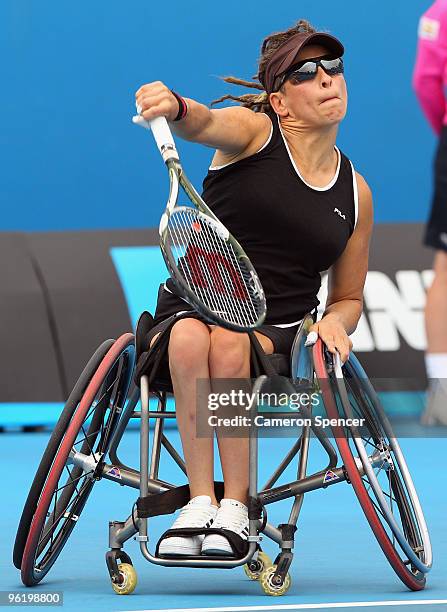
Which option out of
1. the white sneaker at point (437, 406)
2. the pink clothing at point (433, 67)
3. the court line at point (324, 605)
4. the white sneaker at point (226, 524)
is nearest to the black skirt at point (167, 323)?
the white sneaker at point (226, 524)

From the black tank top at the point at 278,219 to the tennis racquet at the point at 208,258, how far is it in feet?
0.73

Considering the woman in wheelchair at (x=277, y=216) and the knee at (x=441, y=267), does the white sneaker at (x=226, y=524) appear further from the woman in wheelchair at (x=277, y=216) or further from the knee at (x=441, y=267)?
the knee at (x=441, y=267)

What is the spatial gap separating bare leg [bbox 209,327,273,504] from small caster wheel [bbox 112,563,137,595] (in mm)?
298

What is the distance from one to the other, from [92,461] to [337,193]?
0.93 m

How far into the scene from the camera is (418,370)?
25.2 feet

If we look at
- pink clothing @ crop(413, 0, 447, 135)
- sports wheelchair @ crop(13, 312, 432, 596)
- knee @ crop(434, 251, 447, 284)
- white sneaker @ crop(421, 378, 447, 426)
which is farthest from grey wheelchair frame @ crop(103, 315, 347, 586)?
pink clothing @ crop(413, 0, 447, 135)

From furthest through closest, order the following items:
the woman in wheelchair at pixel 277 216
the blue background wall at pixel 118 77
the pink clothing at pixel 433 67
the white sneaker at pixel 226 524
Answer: the blue background wall at pixel 118 77
the pink clothing at pixel 433 67
the woman in wheelchair at pixel 277 216
the white sneaker at pixel 226 524

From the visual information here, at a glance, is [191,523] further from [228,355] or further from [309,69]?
[309,69]

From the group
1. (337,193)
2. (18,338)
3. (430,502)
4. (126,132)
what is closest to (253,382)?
(337,193)

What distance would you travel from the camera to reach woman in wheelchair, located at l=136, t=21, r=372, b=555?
143 inches

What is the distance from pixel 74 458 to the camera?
12.4 ft

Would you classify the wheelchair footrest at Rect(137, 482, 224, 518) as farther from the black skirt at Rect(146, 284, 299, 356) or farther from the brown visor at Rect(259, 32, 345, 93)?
the brown visor at Rect(259, 32, 345, 93)

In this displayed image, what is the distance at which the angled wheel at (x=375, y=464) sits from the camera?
3.53m

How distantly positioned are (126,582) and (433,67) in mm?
4769
